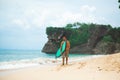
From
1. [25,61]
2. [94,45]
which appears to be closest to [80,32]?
[94,45]

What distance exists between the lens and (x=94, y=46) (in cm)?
4612

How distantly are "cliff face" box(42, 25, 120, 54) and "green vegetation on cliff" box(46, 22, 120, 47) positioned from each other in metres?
0.42

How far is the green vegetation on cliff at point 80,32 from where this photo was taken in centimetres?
4278

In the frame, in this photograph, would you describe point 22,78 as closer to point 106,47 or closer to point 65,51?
point 65,51

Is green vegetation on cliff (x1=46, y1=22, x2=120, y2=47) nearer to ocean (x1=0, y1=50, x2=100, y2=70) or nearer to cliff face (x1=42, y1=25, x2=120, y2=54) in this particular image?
cliff face (x1=42, y1=25, x2=120, y2=54)

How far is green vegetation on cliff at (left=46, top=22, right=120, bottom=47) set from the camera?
42.8 meters

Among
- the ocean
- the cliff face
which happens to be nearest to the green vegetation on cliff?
the cliff face

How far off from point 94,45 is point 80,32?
403cm

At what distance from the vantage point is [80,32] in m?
48.1

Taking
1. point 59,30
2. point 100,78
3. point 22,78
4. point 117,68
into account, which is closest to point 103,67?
point 117,68

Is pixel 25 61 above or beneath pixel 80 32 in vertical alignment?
beneath

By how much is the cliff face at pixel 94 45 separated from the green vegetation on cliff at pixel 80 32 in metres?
0.42

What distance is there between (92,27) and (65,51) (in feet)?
118

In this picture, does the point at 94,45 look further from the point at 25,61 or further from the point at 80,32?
the point at 25,61
